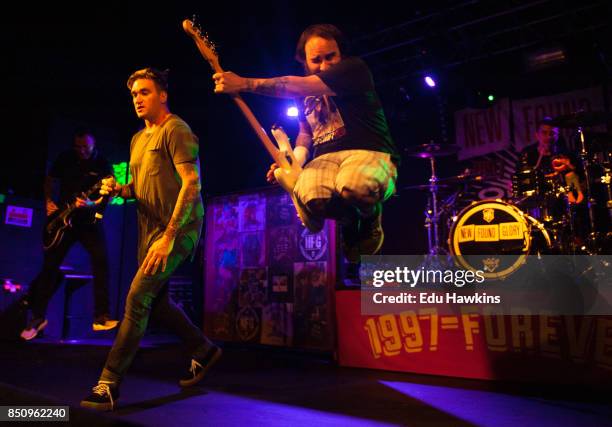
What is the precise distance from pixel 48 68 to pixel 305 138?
21.7ft

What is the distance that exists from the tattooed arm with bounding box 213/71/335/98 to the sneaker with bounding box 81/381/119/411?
2178 mm

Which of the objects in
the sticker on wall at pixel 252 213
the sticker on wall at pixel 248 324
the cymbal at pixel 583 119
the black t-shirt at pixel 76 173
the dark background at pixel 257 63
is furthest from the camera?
the sticker on wall at pixel 252 213

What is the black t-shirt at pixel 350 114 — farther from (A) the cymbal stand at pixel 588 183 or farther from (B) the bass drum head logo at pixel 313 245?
(A) the cymbal stand at pixel 588 183

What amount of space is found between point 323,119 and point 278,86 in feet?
1.68

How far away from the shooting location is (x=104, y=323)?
452 cm

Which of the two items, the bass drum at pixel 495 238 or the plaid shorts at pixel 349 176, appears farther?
the bass drum at pixel 495 238

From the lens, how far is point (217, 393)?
381 cm

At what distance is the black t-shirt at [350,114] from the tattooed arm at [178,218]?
1037mm

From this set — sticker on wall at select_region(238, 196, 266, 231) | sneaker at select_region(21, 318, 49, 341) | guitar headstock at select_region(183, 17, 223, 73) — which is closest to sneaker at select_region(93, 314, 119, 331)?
sneaker at select_region(21, 318, 49, 341)

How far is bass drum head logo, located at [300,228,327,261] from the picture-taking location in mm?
6734

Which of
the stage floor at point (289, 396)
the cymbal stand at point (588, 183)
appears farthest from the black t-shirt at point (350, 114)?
the cymbal stand at point (588, 183)

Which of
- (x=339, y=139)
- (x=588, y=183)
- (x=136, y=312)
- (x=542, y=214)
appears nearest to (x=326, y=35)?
(x=339, y=139)

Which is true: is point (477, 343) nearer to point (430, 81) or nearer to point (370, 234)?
point (370, 234)

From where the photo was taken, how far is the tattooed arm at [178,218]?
10.6 feet
